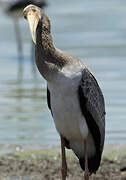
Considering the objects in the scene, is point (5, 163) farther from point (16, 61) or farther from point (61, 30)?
point (61, 30)

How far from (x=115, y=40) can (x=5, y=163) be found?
789cm

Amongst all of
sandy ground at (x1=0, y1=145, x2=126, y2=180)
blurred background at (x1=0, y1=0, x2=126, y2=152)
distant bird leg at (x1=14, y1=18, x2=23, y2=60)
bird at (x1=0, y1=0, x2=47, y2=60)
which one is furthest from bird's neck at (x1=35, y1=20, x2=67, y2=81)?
bird at (x1=0, y1=0, x2=47, y2=60)

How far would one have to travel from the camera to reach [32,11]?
22.5ft

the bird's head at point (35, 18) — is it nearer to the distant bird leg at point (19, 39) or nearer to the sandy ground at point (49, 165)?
the sandy ground at point (49, 165)

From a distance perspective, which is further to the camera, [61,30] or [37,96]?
[61,30]

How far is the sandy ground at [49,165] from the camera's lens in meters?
7.81

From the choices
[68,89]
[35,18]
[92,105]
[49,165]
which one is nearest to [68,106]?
[68,89]

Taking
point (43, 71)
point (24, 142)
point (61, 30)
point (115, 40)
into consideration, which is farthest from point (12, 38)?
point (43, 71)

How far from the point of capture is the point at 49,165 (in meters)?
8.16

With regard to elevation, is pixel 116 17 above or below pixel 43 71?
below

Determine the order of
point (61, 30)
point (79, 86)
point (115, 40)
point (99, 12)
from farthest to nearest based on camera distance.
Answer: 1. point (99, 12)
2. point (61, 30)
3. point (115, 40)
4. point (79, 86)

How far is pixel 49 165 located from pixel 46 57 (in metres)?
1.72

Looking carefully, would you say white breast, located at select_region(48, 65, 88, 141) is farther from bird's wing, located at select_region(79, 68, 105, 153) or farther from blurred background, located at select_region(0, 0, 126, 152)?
blurred background, located at select_region(0, 0, 126, 152)

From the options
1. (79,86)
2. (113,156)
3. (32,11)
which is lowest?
(113,156)
